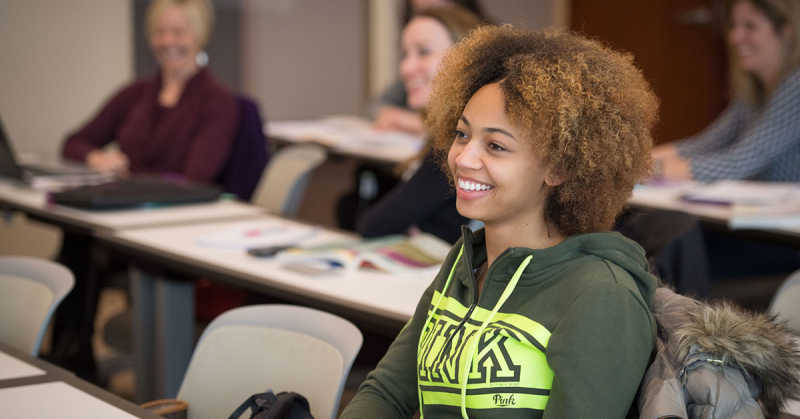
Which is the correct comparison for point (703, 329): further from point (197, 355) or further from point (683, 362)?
point (197, 355)

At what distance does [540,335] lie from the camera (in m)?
1.20

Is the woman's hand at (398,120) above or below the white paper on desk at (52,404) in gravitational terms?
below

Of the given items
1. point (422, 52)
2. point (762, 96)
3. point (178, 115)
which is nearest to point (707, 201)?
point (762, 96)

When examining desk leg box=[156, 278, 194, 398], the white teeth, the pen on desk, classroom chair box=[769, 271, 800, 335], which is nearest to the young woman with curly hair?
the white teeth

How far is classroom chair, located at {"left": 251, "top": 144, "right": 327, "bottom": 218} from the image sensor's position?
3.23 meters

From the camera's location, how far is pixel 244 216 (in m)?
2.86

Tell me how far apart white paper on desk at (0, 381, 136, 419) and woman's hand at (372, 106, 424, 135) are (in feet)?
10.2

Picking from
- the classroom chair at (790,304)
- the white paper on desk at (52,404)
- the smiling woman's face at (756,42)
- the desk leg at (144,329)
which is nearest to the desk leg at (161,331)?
the desk leg at (144,329)

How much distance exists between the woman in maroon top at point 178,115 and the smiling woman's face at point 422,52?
105 centimetres

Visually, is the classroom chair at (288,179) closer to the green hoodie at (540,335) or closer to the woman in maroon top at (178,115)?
the woman in maroon top at (178,115)

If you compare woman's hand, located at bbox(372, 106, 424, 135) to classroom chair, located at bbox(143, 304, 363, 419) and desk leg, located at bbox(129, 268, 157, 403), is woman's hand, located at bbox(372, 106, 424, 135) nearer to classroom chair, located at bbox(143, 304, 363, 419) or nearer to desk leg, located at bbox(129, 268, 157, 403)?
desk leg, located at bbox(129, 268, 157, 403)

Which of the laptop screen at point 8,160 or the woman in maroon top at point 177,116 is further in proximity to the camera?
the woman in maroon top at point 177,116

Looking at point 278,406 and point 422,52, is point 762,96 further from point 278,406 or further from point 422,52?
point 278,406

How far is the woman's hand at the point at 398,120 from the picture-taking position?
450cm
